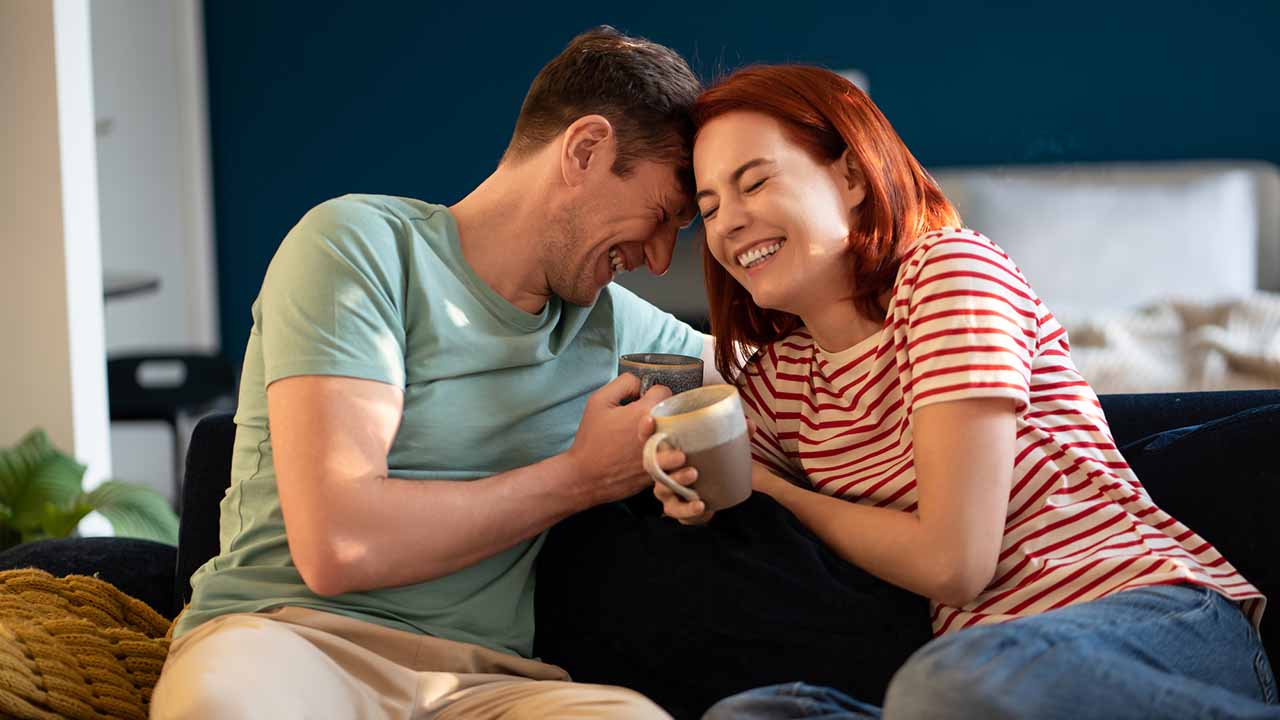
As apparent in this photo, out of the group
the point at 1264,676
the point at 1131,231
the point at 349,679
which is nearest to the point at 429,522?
the point at 349,679

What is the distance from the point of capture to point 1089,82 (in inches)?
176

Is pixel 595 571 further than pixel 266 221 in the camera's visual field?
No

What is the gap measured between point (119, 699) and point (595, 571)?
0.56 metres

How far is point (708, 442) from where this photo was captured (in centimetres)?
129

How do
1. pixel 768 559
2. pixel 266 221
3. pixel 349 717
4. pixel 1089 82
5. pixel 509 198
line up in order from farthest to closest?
pixel 266 221, pixel 1089 82, pixel 509 198, pixel 768 559, pixel 349 717

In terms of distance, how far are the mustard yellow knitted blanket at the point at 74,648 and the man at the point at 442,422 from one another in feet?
0.28

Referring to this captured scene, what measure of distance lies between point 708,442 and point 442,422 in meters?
0.37

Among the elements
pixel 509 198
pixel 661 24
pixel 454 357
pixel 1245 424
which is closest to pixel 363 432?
pixel 454 357

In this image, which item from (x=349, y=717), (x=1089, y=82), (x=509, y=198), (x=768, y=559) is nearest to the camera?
(x=349, y=717)

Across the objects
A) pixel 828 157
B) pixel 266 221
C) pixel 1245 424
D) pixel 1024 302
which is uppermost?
pixel 828 157

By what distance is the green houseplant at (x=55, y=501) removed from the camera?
246 centimetres

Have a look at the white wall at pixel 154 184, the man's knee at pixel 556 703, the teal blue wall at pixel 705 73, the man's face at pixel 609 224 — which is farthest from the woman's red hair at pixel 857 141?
the white wall at pixel 154 184

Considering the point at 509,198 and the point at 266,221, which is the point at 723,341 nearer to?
the point at 509,198

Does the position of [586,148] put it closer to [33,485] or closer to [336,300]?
[336,300]
